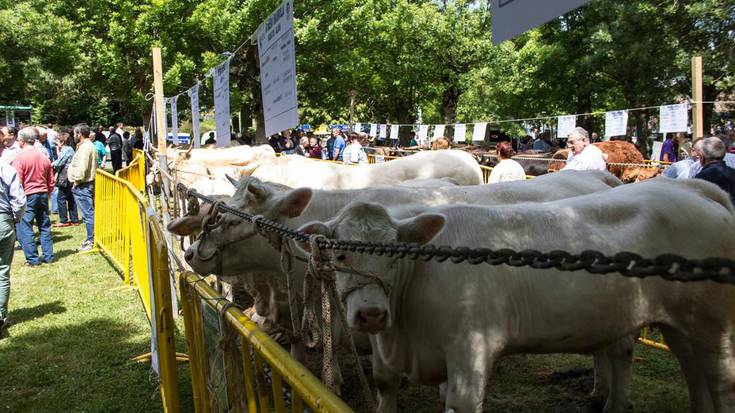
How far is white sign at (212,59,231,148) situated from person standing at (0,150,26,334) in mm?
2446

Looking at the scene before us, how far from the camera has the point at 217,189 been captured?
27.0 ft

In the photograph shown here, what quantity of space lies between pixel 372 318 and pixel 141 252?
17.9 ft

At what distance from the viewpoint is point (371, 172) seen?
8.50m

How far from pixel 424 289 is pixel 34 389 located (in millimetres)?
4109

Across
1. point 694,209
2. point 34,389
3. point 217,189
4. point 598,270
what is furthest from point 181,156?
point 598,270

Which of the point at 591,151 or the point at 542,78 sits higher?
the point at 542,78

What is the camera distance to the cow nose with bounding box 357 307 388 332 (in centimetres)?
294

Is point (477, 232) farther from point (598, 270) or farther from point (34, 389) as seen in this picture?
point (34, 389)

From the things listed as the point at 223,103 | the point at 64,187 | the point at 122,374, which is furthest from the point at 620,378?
the point at 64,187

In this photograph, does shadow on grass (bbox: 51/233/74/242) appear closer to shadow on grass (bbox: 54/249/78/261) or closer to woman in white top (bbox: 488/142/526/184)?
shadow on grass (bbox: 54/249/78/261)

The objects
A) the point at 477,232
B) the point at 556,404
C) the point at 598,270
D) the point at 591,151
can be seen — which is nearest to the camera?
the point at 598,270

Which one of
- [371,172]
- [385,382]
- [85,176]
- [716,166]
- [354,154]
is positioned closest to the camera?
[385,382]

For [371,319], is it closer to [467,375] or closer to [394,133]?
[467,375]

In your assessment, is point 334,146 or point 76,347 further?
point 334,146
